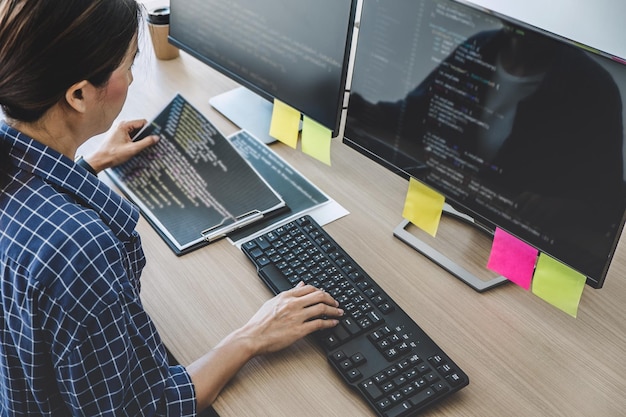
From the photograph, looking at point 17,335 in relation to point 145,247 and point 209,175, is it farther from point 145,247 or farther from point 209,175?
point 209,175

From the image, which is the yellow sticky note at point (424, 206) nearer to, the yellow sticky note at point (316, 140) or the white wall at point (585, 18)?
the yellow sticky note at point (316, 140)

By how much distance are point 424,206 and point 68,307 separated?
2.03 feet

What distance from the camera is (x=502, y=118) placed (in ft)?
3.30

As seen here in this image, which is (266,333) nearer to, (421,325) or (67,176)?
(421,325)

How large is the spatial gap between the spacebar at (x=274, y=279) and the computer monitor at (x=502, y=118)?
273mm

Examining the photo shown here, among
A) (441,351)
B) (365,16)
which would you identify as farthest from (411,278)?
(365,16)

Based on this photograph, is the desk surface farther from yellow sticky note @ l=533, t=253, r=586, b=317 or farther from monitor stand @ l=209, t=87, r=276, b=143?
monitor stand @ l=209, t=87, r=276, b=143

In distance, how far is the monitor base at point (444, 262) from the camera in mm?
1134

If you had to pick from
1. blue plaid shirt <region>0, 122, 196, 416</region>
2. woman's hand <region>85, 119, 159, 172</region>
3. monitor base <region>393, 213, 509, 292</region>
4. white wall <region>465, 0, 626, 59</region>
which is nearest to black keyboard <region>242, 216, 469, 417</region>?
monitor base <region>393, 213, 509, 292</region>

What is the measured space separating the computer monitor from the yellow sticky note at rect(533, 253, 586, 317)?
32mm

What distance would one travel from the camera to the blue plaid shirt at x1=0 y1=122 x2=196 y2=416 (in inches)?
33.3

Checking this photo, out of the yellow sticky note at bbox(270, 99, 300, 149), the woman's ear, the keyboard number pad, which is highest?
the woman's ear

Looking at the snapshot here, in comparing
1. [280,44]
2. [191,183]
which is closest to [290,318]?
[191,183]

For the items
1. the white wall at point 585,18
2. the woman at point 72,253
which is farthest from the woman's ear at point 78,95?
the white wall at point 585,18
